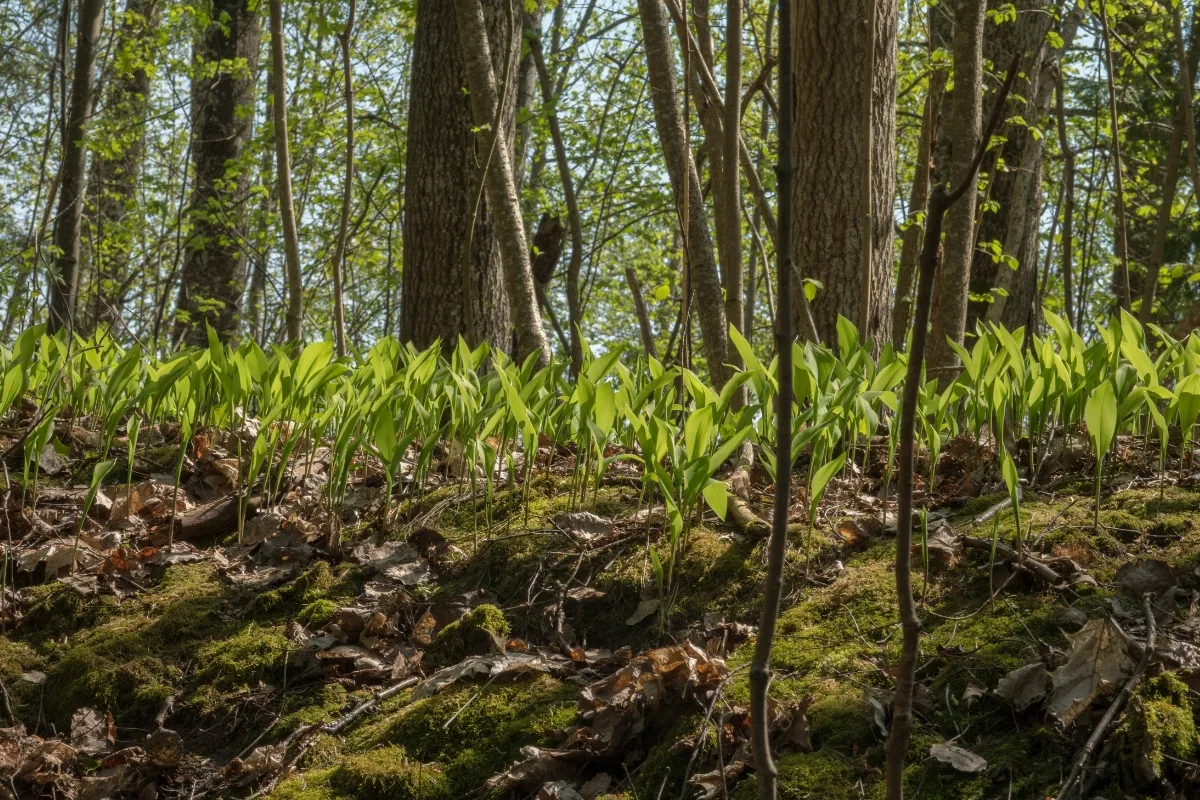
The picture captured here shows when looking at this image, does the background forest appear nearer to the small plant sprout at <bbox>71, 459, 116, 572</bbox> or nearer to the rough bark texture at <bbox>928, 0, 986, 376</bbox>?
the rough bark texture at <bbox>928, 0, 986, 376</bbox>

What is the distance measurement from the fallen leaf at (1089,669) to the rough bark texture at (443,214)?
12.8 ft

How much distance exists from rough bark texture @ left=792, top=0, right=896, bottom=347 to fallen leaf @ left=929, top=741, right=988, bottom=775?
2.86 meters

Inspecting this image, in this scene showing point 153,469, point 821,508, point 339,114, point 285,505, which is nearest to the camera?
point 821,508

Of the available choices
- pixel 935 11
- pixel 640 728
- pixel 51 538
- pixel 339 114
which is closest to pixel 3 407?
pixel 51 538

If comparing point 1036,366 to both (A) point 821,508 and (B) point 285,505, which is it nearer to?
(A) point 821,508

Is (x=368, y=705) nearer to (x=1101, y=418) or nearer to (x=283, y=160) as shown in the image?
(x=1101, y=418)

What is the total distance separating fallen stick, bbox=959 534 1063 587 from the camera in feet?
6.34

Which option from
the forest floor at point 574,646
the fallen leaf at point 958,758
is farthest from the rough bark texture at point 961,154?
the fallen leaf at point 958,758

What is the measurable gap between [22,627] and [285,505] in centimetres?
83

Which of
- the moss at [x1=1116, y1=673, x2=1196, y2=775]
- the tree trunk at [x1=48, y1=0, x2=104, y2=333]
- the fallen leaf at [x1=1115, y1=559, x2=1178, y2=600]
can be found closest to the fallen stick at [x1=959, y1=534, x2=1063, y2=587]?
the fallen leaf at [x1=1115, y1=559, x2=1178, y2=600]

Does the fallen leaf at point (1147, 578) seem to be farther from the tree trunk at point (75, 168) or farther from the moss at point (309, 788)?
the tree trunk at point (75, 168)

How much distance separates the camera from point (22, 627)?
2.47 metres

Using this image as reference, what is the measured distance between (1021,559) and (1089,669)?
1.51 feet

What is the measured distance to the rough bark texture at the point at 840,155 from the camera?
4.24 meters
